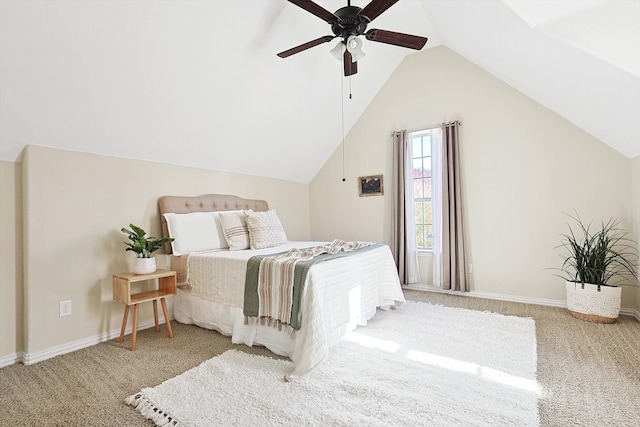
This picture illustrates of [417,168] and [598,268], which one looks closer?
[598,268]

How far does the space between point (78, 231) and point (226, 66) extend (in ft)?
6.08

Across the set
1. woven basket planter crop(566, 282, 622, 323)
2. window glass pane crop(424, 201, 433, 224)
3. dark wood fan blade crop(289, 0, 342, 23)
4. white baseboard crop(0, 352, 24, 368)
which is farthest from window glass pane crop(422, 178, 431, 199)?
white baseboard crop(0, 352, 24, 368)

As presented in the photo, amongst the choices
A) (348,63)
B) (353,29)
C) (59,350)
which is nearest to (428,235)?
(348,63)

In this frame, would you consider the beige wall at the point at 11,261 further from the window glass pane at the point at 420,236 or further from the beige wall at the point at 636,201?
the beige wall at the point at 636,201

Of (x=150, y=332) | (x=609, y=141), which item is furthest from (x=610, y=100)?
(x=150, y=332)

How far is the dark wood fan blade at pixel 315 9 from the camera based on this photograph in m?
2.00

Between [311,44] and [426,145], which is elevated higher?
[311,44]

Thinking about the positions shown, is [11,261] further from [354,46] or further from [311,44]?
[354,46]

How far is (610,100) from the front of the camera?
2324 mm

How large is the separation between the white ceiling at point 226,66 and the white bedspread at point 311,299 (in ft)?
4.45

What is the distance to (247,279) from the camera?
2371 millimetres

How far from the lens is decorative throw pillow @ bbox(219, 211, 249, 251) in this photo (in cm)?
323

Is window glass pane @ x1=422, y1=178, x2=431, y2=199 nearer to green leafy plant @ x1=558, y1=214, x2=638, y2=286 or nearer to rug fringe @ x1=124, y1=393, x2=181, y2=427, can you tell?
green leafy plant @ x1=558, y1=214, x2=638, y2=286

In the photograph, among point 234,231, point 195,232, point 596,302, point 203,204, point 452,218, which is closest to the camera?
point 596,302
